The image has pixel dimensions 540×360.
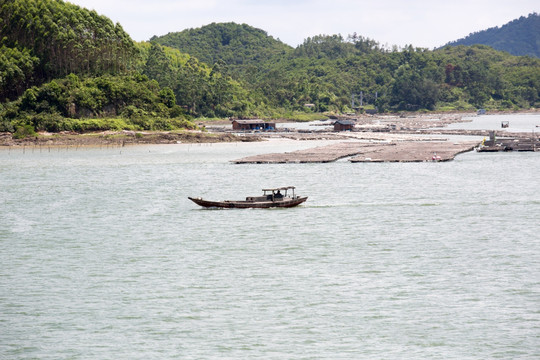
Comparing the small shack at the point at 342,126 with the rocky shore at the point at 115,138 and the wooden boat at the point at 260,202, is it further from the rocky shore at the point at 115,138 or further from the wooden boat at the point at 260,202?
the wooden boat at the point at 260,202

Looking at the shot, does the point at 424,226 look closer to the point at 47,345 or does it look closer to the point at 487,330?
the point at 487,330

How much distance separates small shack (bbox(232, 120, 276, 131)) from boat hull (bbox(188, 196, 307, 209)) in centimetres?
11413

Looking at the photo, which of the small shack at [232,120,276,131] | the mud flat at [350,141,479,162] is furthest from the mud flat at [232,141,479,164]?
the small shack at [232,120,276,131]

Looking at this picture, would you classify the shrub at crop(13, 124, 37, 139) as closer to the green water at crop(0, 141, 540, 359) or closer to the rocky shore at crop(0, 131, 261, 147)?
the rocky shore at crop(0, 131, 261, 147)

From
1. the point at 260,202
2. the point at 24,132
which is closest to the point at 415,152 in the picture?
the point at 260,202

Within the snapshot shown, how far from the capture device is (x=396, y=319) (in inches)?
1195

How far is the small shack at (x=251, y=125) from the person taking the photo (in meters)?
173

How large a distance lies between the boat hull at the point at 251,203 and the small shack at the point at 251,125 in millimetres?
114131

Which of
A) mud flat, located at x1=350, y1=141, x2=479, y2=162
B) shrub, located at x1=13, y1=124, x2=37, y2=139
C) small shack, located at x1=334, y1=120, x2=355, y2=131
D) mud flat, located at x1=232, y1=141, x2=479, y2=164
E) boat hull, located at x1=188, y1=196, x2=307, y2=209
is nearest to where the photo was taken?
boat hull, located at x1=188, y1=196, x2=307, y2=209

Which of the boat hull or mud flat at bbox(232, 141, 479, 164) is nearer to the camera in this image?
the boat hull

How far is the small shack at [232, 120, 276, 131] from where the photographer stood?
172750 millimetres

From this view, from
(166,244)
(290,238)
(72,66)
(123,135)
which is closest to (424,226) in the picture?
(290,238)

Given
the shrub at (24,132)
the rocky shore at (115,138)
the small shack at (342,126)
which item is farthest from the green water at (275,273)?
the small shack at (342,126)

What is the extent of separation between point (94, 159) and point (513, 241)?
7739cm
